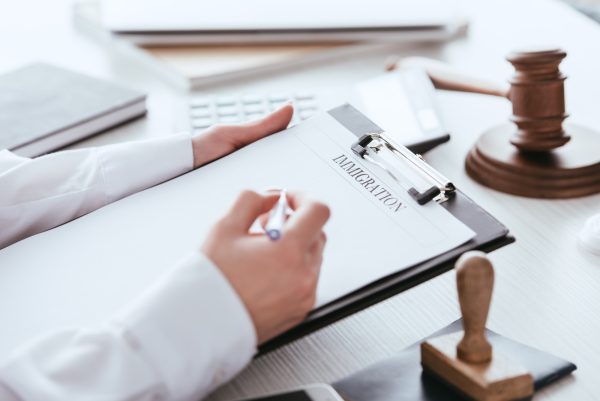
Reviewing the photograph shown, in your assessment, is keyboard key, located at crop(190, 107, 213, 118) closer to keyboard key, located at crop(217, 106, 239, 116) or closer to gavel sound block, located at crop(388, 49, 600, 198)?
keyboard key, located at crop(217, 106, 239, 116)

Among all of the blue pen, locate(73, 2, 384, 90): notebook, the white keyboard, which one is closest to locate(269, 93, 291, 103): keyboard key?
the white keyboard

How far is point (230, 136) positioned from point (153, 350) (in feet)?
0.94

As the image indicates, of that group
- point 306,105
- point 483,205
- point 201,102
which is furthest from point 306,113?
point 483,205

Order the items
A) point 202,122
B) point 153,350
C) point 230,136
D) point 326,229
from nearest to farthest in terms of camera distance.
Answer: point 153,350 → point 326,229 → point 230,136 → point 202,122

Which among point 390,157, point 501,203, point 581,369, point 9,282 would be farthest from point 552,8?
point 9,282

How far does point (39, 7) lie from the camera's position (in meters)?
1.42

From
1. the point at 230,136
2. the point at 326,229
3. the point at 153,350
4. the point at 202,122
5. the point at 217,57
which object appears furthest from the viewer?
the point at 217,57

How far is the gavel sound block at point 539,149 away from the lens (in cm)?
82

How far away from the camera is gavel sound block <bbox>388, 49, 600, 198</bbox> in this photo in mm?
815

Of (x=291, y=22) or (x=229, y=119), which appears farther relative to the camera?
(x=291, y=22)

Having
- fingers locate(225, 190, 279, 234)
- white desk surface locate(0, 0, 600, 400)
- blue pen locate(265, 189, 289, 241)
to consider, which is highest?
fingers locate(225, 190, 279, 234)

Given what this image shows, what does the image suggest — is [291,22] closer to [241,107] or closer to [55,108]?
[241,107]

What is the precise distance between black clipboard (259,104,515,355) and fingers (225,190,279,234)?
8 centimetres

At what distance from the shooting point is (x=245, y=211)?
59 cm
